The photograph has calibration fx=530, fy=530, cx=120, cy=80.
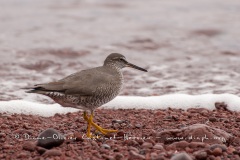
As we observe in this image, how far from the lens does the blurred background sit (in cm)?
973

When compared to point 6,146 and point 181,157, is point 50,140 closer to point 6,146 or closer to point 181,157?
point 6,146

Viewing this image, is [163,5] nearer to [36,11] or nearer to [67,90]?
[36,11]

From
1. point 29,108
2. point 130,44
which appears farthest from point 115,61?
point 130,44

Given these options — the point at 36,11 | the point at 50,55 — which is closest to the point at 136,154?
the point at 50,55

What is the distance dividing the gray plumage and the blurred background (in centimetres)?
242

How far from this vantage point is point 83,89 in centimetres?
608

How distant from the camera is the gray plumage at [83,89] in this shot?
5.96m

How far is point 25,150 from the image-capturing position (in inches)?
199

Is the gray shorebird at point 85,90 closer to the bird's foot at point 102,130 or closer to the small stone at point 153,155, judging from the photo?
the bird's foot at point 102,130

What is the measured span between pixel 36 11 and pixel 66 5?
1.42 m

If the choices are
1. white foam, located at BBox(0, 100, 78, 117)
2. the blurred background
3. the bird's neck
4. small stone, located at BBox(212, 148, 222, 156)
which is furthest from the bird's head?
small stone, located at BBox(212, 148, 222, 156)

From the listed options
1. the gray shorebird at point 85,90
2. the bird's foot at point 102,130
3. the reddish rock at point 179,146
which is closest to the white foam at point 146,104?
the gray shorebird at point 85,90

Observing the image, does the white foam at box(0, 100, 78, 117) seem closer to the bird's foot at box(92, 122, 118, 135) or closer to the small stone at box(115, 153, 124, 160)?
the bird's foot at box(92, 122, 118, 135)

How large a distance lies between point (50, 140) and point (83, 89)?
115 centimetres
